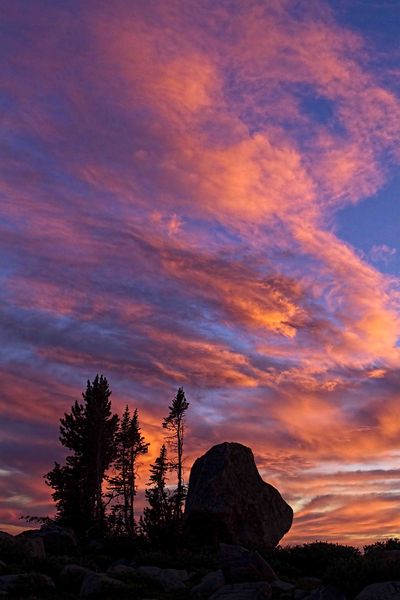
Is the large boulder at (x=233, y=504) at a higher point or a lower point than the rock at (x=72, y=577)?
higher

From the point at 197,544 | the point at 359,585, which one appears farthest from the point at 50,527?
the point at 359,585

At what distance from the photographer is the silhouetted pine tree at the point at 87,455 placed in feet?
158

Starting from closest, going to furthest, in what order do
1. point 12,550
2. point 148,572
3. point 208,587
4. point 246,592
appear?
1. point 246,592
2. point 208,587
3. point 148,572
4. point 12,550

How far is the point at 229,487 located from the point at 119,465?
1668cm

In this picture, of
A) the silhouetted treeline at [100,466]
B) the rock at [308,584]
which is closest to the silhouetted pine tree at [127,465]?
the silhouetted treeline at [100,466]

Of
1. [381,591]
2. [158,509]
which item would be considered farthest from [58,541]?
[381,591]

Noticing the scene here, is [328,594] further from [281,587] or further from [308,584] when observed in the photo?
[308,584]

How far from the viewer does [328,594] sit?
14.8 meters

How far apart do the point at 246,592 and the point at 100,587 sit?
15.5 feet

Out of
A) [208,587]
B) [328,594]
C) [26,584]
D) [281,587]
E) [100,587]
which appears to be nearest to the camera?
[328,594]

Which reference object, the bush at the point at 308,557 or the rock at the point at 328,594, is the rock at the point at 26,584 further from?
the bush at the point at 308,557

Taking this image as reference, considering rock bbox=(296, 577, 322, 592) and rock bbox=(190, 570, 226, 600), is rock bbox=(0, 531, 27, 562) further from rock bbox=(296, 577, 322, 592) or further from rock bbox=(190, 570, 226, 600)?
rock bbox=(296, 577, 322, 592)

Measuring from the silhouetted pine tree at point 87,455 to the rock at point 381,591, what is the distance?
35571mm

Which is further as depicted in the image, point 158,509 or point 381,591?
point 158,509
